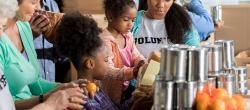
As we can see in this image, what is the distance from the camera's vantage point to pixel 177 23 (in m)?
2.14

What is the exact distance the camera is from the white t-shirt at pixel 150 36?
2.08 metres

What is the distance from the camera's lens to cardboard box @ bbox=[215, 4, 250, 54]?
133 inches

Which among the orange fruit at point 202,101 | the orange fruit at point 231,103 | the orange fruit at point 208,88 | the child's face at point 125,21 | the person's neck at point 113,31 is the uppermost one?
the child's face at point 125,21

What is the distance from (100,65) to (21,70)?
0.30 m

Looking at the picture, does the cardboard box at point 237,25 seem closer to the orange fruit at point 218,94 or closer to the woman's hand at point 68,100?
the woman's hand at point 68,100

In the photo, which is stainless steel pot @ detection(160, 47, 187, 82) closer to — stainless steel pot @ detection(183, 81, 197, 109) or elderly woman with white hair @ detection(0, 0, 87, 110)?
stainless steel pot @ detection(183, 81, 197, 109)

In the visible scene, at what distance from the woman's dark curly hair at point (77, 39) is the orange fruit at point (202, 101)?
0.74 metres

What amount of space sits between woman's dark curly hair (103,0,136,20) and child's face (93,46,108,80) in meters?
0.33

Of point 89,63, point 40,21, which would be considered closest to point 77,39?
point 89,63

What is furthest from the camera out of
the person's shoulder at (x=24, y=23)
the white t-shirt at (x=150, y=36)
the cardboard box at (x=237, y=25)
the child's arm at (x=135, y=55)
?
the cardboard box at (x=237, y=25)

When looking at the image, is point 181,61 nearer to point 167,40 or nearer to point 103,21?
point 167,40

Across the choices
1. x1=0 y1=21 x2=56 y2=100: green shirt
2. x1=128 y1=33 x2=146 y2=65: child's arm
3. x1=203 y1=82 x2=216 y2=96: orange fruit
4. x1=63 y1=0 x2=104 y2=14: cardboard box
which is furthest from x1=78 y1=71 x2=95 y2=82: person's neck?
x1=63 y1=0 x2=104 y2=14: cardboard box

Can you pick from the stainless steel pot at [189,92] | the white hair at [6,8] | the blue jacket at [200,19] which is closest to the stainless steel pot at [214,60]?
the stainless steel pot at [189,92]

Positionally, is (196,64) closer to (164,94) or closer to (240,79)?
(164,94)
